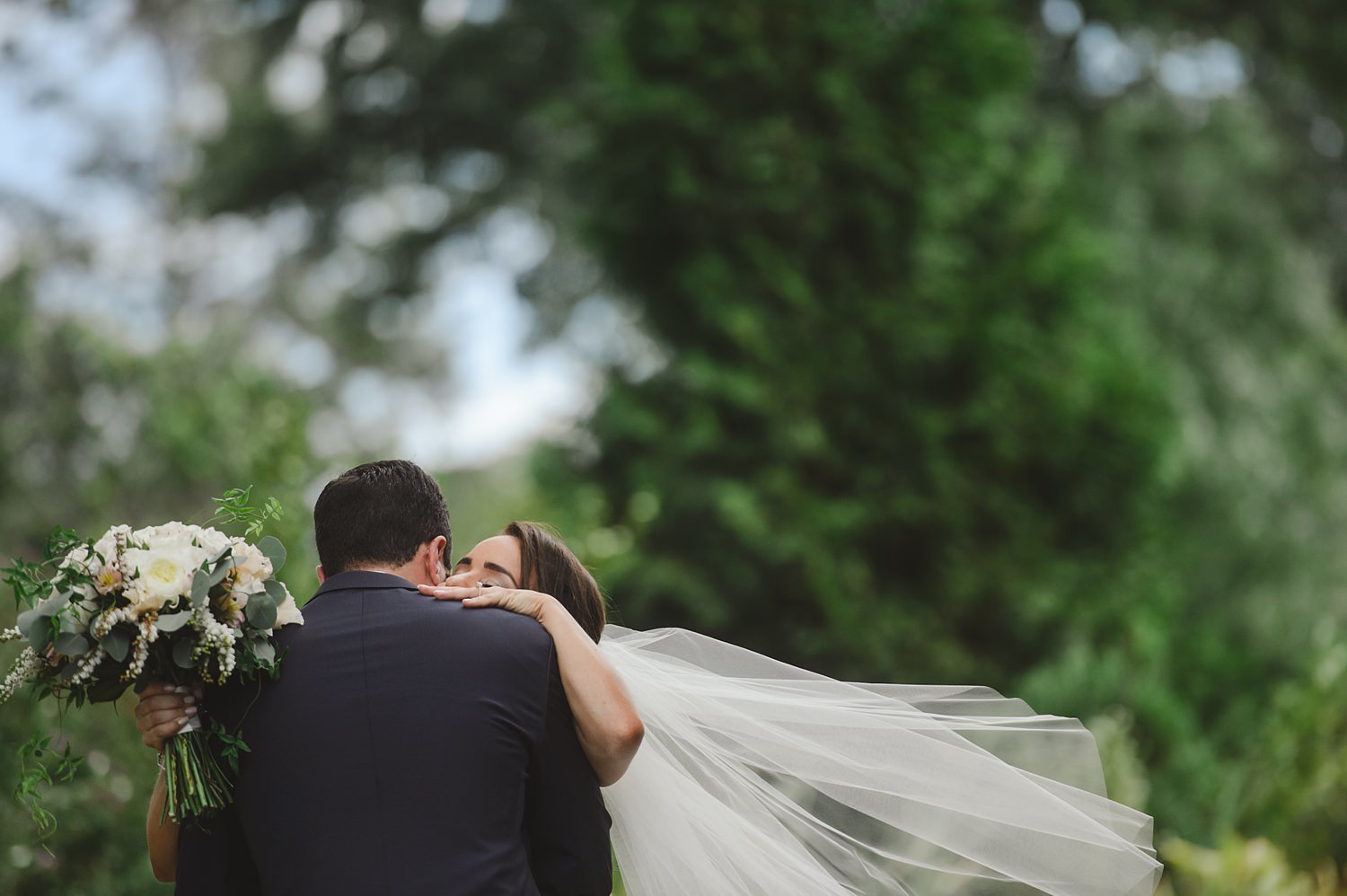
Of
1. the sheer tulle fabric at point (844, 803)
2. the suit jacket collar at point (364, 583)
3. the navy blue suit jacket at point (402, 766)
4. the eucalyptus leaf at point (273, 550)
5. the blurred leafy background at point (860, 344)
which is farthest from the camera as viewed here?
the blurred leafy background at point (860, 344)

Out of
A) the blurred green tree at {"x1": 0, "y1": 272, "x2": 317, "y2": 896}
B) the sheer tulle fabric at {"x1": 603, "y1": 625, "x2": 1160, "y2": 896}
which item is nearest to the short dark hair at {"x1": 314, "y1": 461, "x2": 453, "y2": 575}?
the sheer tulle fabric at {"x1": 603, "y1": 625, "x2": 1160, "y2": 896}

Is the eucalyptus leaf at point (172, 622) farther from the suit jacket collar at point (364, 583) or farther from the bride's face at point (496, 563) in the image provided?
the bride's face at point (496, 563)

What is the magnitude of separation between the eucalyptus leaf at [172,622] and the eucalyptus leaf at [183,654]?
0.17 ft

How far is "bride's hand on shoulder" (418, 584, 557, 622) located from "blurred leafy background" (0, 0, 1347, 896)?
3368 millimetres

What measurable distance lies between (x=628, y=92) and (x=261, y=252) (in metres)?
10.7

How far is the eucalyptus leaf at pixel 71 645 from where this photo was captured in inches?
97.3

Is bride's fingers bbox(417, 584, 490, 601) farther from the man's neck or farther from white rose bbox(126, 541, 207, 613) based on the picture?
white rose bbox(126, 541, 207, 613)

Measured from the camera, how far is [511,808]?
252 cm

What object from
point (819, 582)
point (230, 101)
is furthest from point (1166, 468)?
point (230, 101)

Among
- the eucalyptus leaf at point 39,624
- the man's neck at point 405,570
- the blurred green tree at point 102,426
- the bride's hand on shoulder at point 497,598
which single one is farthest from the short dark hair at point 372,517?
the blurred green tree at point 102,426

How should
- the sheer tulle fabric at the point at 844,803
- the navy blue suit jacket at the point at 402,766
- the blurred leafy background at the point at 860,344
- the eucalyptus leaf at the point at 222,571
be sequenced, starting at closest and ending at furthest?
the navy blue suit jacket at the point at 402,766 < the eucalyptus leaf at the point at 222,571 < the sheer tulle fabric at the point at 844,803 < the blurred leafy background at the point at 860,344

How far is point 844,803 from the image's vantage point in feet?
11.2

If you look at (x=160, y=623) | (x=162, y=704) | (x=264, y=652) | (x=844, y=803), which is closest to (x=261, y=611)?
(x=264, y=652)

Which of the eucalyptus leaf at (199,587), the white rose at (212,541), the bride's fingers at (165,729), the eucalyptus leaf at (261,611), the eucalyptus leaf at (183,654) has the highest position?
the white rose at (212,541)
